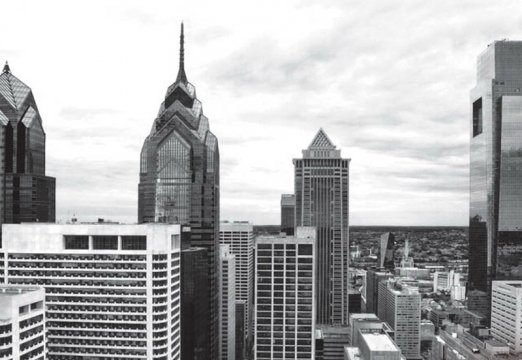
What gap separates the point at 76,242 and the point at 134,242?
541 inches

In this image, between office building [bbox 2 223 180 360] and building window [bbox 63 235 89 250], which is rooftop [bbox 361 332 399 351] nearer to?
office building [bbox 2 223 180 360]

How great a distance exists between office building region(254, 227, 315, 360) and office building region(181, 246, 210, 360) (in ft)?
69.6

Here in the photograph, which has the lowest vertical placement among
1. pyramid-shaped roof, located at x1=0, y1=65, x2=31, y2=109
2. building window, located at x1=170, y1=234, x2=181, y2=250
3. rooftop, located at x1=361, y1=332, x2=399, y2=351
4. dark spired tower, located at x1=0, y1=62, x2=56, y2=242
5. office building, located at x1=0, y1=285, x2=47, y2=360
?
rooftop, located at x1=361, y1=332, x2=399, y2=351

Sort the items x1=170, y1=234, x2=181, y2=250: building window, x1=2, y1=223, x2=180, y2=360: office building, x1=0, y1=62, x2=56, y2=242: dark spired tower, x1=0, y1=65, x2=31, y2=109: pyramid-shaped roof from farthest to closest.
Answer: x1=0, y1=65, x2=31, y2=109: pyramid-shaped roof < x1=0, y1=62, x2=56, y2=242: dark spired tower < x1=170, y1=234, x2=181, y2=250: building window < x1=2, y1=223, x2=180, y2=360: office building

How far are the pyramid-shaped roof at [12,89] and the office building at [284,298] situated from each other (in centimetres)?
9583

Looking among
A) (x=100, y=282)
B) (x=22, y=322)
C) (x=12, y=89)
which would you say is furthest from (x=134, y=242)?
(x=12, y=89)

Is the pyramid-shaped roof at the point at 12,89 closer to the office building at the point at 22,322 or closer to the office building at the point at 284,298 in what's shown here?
the office building at the point at 284,298

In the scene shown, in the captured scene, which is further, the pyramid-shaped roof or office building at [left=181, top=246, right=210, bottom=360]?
the pyramid-shaped roof

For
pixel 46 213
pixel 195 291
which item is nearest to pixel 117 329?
pixel 195 291

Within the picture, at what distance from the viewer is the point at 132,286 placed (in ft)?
392

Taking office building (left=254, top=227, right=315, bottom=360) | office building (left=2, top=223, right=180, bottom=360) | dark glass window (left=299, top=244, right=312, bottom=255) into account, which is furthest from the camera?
dark glass window (left=299, top=244, right=312, bottom=255)

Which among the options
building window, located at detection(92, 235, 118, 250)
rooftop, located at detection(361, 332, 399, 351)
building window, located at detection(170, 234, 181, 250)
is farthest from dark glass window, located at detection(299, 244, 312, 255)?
building window, located at detection(92, 235, 118, 250)

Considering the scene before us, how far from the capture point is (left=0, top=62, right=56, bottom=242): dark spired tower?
184375 millimetres

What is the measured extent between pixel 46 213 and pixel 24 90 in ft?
144
